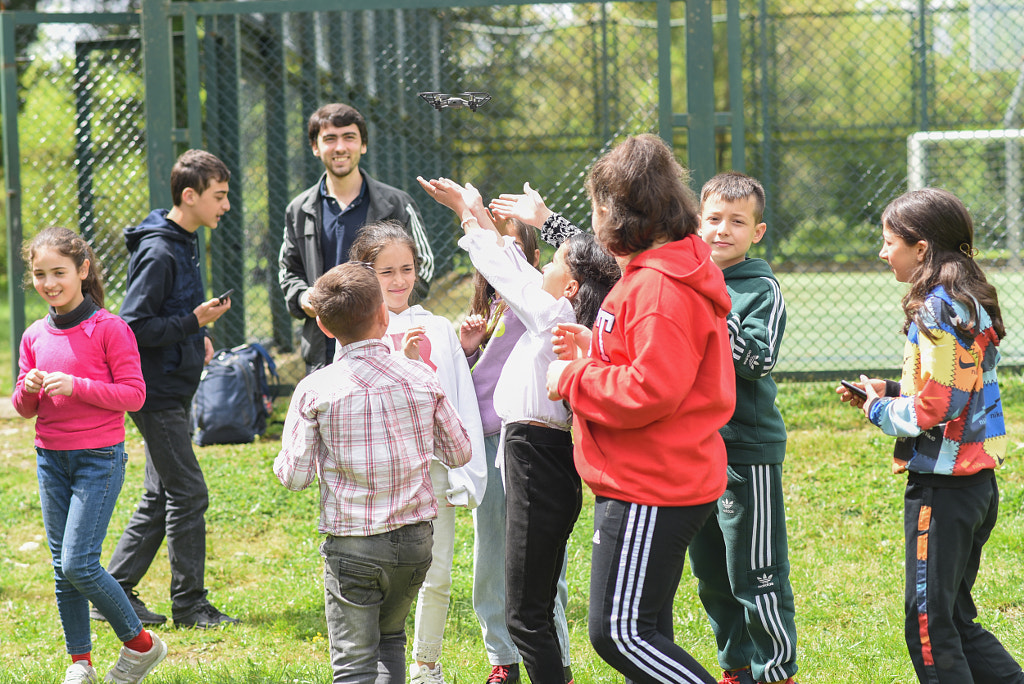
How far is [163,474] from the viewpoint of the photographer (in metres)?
4.12

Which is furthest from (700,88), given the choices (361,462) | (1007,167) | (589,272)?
(1007,167)

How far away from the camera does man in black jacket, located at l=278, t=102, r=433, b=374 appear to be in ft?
14.5

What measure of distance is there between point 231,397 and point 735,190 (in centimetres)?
416

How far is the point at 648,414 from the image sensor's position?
2.35 metres

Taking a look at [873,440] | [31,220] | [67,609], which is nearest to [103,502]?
[67,609]

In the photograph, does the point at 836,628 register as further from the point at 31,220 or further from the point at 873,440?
the point at 31,220

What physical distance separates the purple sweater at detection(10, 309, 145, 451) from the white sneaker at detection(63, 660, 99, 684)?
0.74 metres

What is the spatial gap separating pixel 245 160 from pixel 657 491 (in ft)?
20.0

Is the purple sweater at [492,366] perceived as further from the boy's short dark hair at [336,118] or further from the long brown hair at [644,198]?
the boy's short dark hair at [336,118]

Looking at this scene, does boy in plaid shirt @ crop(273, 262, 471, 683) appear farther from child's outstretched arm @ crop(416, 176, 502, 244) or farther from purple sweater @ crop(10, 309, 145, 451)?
purple sweater @ crop(10, 309, 145, 451)

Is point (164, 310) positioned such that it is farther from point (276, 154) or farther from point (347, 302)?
point (276, 154)

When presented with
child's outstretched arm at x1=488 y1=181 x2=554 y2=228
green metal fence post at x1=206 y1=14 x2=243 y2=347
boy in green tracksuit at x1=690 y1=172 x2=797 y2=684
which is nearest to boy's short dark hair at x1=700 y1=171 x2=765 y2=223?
boy in green tracksuit at x1=690 y1=172 x2=797 y2=684

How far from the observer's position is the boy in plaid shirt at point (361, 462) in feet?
8.58

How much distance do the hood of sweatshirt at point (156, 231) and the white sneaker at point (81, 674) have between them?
5.48 feet
